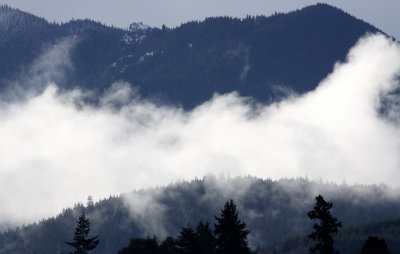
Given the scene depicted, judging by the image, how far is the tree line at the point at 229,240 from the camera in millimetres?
94062

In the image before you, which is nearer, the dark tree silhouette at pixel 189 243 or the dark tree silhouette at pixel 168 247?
the dark tree silhouette at pixel 189 243

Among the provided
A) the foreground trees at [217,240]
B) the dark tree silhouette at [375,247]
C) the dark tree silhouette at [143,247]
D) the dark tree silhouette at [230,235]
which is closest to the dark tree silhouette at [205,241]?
the foreground trees at [217,240]

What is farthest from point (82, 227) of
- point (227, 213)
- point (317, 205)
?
point (317, 205)

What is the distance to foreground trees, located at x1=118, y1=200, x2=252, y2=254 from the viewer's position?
107 metres

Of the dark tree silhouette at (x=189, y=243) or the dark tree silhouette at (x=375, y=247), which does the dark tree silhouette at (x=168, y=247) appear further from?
the dark tree silhouette at (x=375, y=247)

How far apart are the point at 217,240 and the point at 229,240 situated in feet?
7.07

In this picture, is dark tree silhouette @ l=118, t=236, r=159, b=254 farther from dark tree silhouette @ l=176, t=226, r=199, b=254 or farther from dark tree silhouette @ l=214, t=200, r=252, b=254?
dark tree silhouette @ l=214, t=200, r=252, b=254

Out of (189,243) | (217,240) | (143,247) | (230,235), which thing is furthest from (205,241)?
(143,247)

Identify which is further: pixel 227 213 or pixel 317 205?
pixel 227 213

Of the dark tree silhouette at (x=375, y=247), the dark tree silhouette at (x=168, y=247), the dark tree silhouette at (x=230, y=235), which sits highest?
the dark tree silhouette at (x=168, y=247)

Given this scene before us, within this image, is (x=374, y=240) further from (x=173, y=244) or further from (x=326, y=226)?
(x=173, y=244)

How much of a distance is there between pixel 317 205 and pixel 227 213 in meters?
14.5

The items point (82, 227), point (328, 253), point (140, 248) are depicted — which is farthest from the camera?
point (140, 248)

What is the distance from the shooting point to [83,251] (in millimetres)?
113938
